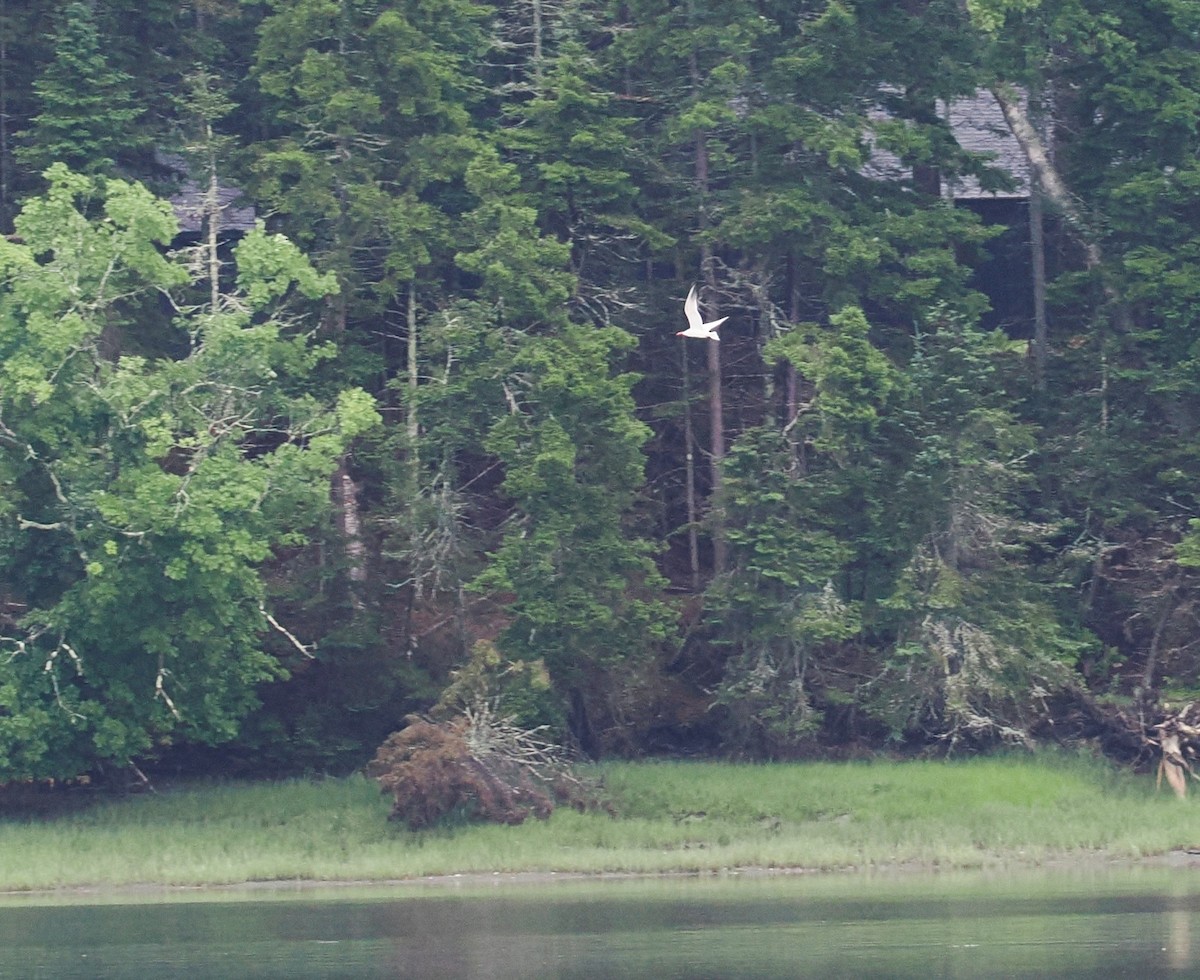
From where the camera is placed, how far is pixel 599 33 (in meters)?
35.3

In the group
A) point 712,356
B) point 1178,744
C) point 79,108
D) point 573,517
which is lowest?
point 1178,744

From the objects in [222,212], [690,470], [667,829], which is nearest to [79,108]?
[222,212]

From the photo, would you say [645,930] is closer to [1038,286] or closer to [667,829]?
[667,829]

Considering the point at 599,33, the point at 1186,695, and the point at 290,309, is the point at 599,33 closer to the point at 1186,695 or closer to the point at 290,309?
the point at 290,309

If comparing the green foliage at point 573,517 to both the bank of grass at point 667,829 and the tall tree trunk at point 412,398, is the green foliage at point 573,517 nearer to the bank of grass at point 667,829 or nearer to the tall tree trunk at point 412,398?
the tall tree trunk at point 412,398

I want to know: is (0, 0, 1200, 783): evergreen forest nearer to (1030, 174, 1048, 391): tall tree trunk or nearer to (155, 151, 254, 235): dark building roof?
(1030, 174, 1048, 391): tall tree trunk

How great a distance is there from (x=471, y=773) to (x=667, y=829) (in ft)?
9.26

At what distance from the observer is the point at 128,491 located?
2797 centimetres

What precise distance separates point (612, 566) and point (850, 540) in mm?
3743

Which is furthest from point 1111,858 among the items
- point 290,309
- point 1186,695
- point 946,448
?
point 290,309

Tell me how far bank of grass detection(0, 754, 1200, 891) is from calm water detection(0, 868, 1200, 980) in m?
0.91

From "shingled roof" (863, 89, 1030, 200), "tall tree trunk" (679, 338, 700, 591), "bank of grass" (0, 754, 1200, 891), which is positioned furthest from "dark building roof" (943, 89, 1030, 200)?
"bank of grass" (0, 754, 1200, 891)

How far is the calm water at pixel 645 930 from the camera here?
19719mm

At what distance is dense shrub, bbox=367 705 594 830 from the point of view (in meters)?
28.2
